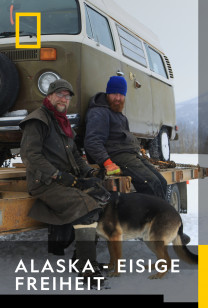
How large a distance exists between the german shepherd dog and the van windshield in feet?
7.13

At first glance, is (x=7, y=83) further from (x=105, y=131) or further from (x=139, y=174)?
(x=139, y=174)

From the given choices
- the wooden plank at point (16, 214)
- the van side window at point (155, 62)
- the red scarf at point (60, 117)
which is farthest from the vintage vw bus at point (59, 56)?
the wooden plank at point (16, 214)

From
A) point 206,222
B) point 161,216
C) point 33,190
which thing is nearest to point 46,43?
point 33,190

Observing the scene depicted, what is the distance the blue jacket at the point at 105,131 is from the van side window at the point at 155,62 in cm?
276

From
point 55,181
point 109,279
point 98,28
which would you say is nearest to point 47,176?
point 55,181

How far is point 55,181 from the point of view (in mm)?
3420

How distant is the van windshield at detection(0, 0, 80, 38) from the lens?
16.1 feet

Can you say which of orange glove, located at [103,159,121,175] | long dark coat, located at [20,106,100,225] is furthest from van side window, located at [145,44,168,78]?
long dark coat, located at [20,106,100,225]

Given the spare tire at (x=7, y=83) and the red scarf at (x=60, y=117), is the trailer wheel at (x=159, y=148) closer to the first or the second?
the spare tire at (x=7, y=83)

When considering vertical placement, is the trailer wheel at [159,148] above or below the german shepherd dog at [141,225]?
above

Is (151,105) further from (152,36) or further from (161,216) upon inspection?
(161,216)

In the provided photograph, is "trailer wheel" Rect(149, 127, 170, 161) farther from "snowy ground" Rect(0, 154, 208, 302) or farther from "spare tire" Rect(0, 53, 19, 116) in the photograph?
"spare tire" Rect(0, 53, 19, 116)

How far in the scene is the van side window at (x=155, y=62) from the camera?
7.21 meters

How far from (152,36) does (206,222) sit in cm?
352
